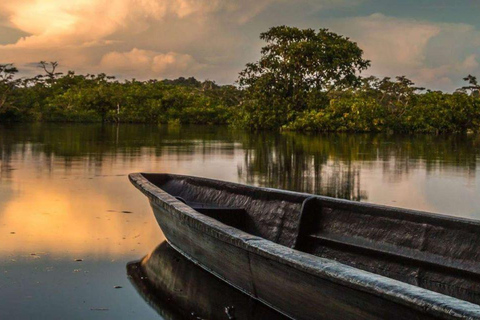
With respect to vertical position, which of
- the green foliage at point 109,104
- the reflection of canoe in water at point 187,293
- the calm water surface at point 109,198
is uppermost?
the green foliage at point 109,104

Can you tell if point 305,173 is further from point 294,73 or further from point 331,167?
point 294,73

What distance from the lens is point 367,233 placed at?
485 centimetres

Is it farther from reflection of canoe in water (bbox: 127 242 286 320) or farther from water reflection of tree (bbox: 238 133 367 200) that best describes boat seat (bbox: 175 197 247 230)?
water reflection of tree (bbox: 238 133 367 200)

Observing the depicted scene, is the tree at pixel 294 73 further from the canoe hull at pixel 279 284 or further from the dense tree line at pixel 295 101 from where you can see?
the canoe hull at pixel 279 284

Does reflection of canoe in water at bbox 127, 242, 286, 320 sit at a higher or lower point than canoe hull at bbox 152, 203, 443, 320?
lower

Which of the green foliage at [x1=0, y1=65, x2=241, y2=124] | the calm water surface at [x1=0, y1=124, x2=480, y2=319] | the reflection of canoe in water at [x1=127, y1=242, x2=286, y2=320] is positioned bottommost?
the reflection of canoe in water at [x1=127, y1=242, x2=286, y2=320]

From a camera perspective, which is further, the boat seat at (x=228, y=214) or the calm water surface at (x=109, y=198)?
the boat seat at (x=228, y=214)

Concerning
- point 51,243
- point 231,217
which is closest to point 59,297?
point 51,243

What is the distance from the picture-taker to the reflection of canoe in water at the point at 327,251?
2713 mm

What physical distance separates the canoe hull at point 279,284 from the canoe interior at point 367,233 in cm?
89

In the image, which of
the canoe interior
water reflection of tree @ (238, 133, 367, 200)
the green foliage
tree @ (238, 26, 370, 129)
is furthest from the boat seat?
the green foliage

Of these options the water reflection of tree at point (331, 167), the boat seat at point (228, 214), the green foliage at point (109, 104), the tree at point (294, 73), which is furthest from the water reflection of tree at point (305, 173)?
the green foliage at point (109, 104)

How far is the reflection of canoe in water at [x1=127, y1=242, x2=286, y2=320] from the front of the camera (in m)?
4.02

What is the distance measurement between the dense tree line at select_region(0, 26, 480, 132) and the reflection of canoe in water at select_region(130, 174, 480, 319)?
3311cm
